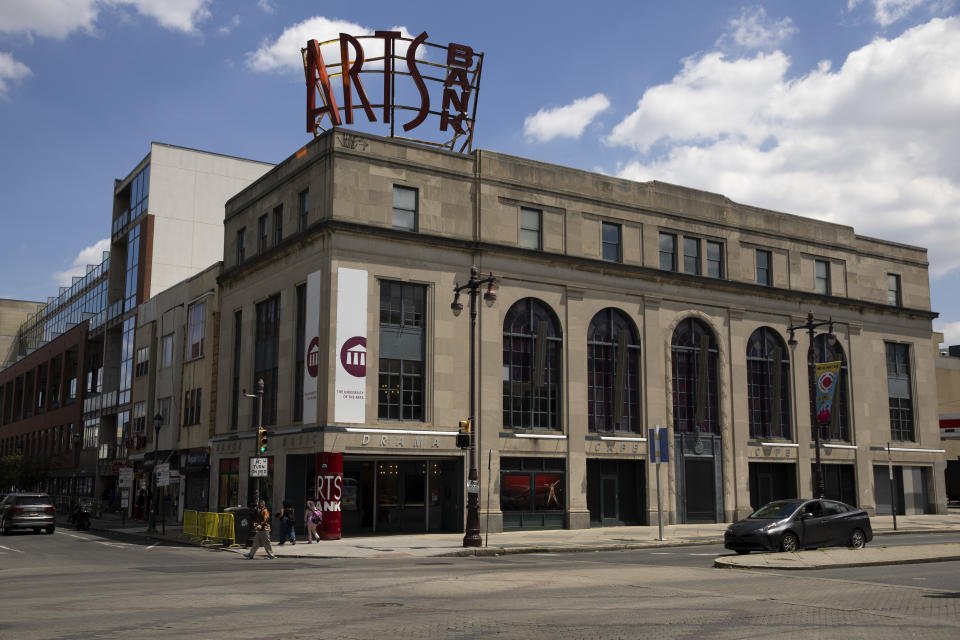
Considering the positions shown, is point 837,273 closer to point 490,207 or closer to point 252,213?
point 490,207

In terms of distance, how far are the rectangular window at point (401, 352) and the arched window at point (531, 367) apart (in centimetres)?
412

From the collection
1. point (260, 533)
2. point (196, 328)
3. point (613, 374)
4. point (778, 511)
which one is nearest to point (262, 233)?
point (196, 328)

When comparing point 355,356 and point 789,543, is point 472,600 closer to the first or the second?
point 789,543

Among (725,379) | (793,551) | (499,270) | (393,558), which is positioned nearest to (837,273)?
(725,379)

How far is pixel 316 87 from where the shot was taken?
40.3m

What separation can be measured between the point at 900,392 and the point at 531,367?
2613 cm

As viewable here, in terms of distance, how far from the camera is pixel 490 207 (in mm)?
39688

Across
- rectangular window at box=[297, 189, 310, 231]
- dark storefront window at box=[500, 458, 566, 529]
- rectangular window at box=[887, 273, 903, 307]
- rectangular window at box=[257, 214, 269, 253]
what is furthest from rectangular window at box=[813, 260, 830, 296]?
rectangular window at box=[257, 214, 269, 253]

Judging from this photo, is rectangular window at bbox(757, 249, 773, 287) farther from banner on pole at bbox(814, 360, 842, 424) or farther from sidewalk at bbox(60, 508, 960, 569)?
sidewalk at bbox(60, 508, 960, 569)

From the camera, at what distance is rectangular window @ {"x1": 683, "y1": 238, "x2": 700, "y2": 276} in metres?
45.3

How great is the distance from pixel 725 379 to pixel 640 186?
1077 cm

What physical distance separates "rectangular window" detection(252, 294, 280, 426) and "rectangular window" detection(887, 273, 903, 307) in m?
36.6

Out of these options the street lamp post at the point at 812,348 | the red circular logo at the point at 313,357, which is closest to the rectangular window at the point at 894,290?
the street lamp post at the point at 812,348

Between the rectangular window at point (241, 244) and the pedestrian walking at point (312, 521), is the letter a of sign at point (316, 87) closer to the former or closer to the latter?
the rectangular window at point (241, 244)
